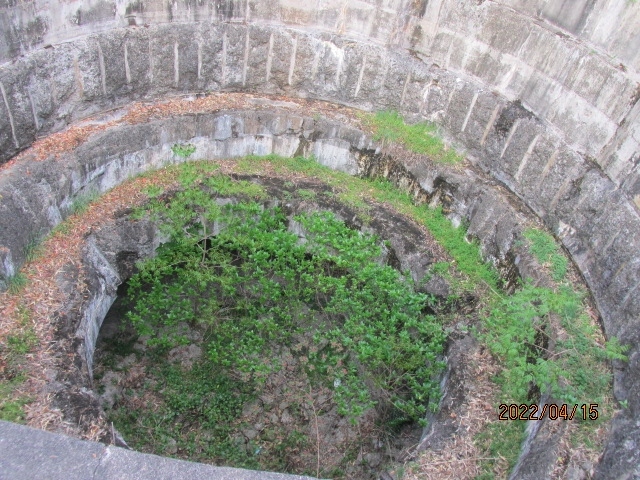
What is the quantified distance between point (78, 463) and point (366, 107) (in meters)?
8.73

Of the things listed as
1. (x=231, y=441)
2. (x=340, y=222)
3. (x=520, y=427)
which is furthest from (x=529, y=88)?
(x=231, y=441)

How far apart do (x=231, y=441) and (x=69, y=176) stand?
4526 millimetres

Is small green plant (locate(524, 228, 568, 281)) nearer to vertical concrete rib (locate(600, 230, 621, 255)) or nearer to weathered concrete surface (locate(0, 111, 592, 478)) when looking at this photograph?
weathered concrete surface (locate(0, 111, 592, 478))

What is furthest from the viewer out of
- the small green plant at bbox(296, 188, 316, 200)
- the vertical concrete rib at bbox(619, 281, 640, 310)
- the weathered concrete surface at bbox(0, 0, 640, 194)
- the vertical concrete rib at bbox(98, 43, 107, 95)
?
the small green plant at bbox(296, 188, 316, 200)

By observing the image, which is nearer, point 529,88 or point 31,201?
point 31,201

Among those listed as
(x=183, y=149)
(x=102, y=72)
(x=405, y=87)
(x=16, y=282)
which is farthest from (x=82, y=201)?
(x=405, y=87)

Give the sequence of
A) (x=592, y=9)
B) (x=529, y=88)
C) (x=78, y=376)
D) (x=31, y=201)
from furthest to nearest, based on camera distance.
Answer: (x=529, y=88) < (x=592, y=9) < (x=31, y=201) < (x=78, y=376)

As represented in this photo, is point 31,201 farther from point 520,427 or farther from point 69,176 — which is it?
point 520,427

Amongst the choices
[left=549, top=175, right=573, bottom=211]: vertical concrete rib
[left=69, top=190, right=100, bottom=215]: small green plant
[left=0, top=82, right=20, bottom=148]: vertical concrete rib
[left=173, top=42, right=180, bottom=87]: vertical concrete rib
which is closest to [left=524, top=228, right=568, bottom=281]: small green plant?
[left=549, top=175, right=573, bottom=211]: vertical concrete rib

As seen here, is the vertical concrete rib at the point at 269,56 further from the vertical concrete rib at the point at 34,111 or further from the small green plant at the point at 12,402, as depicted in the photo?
the small green plant at the point at 12,402

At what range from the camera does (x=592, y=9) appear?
7.82 meters

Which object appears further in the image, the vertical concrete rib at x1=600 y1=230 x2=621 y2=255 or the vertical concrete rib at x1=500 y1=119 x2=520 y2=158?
the vertical concrete rib at x1=500 y1=119 x2=520 y2=158
